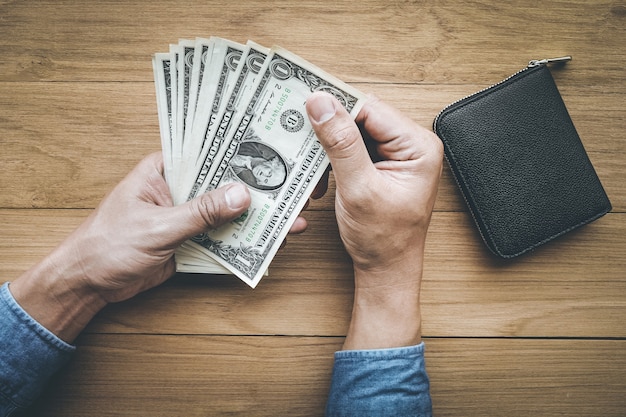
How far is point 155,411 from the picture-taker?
35.3 inches

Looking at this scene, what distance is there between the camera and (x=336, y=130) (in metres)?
0.73

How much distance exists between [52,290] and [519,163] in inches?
36.0

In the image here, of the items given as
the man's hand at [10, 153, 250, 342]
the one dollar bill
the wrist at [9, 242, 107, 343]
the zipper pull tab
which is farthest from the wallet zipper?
the wrist at [9, 242, 107, 343]

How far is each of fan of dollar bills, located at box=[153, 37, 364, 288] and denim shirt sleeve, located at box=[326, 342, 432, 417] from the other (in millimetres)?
237

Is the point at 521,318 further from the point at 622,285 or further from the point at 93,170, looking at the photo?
the point at 93,170

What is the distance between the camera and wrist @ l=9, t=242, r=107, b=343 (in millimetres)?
816

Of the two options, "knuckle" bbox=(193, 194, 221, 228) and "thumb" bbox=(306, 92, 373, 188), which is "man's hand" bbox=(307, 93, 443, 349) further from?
"knuckle" bbox=(193, 194, 221, 228)

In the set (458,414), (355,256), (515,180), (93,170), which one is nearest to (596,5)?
(515,180)

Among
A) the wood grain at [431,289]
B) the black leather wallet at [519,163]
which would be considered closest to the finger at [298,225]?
the wood grain at [431,289]

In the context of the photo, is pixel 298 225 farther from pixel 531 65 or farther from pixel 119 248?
pixel 531 65

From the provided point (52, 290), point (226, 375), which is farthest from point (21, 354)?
point (226, 375)

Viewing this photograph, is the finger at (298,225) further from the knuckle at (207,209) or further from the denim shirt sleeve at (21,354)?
the denim shirt sleeve at (21,354)

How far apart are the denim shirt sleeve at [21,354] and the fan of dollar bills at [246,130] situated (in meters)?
0.34

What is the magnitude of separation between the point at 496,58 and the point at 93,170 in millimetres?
849
